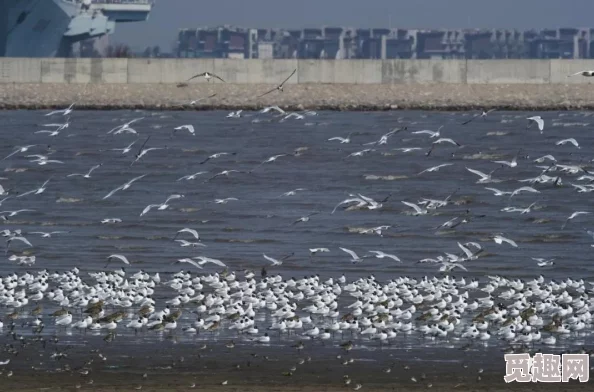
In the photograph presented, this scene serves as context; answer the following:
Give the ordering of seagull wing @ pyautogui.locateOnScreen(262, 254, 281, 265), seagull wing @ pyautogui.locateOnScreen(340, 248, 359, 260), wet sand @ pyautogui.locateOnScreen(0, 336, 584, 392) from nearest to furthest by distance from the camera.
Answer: wet sand @ pyautogui.locateOnScreen(0, 336, 584, 392)
seagull wing @ pyautogui.locateOnScreen(262, 254, 281, 265)
seagull wing @ pyautogui.locateOnScreen(340, 248, 359, 260)

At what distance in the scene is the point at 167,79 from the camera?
7275 cm

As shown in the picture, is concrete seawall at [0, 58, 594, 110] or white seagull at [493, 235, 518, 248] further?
concrete seawall at [0, 58, 594, 110]

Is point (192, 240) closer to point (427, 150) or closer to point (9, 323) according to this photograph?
point (9, 323)

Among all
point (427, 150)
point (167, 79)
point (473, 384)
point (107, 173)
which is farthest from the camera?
point (167, 79)

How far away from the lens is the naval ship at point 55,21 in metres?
101

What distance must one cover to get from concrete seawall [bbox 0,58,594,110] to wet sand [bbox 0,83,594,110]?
46mm

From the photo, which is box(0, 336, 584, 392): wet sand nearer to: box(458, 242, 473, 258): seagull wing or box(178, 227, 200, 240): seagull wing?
box(458, 242, 473, 258): seagull wing

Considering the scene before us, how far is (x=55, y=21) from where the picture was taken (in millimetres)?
108938

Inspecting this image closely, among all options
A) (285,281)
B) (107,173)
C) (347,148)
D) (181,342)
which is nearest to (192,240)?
(285,281)

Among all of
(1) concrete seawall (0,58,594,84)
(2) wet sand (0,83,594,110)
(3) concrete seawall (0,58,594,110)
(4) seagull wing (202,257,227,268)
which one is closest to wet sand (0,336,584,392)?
(4) seagull wing (202,257,227,268)

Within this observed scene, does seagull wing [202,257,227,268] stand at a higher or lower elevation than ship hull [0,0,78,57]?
lower

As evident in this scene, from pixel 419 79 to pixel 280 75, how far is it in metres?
6.70

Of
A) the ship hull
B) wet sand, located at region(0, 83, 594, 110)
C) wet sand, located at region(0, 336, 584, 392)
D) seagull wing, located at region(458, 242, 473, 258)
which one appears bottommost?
wet sand, located at region(0, 336, 584, 392)

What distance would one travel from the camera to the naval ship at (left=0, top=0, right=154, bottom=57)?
101 metres
